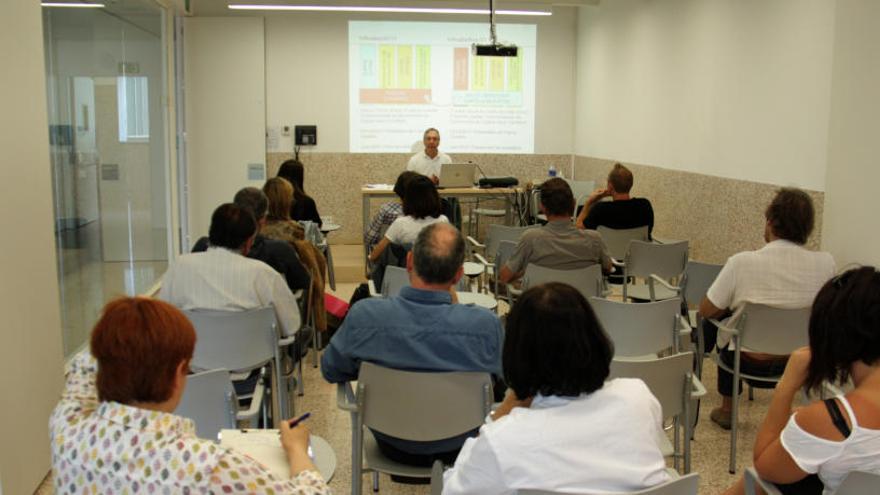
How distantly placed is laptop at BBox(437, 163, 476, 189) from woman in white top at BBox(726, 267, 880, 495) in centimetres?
708

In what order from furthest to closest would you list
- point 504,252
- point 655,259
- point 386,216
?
point 386,216, point 504,252, point 655,259

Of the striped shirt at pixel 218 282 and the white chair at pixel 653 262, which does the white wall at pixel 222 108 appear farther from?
the striped shirt at pixel 218 282

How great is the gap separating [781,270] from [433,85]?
6.99 meters

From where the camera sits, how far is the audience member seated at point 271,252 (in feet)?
14.3

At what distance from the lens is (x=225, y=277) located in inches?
147

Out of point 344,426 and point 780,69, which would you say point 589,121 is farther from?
point 344,426

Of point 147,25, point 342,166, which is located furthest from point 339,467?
point 342,166

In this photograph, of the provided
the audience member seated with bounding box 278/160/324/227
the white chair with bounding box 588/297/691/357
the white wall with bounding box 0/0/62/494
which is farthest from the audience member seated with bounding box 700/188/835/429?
the audience member seated with bounding box 278/160/324/227

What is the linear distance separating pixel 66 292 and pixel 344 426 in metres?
1.94

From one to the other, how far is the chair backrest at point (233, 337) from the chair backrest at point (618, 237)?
331 centimetres

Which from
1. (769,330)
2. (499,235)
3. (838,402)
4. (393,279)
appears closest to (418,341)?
(838,402)

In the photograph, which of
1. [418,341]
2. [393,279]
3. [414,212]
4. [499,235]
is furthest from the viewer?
[499,235]

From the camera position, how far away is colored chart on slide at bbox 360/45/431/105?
1038cm

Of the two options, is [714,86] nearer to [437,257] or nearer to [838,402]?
[437,257]
